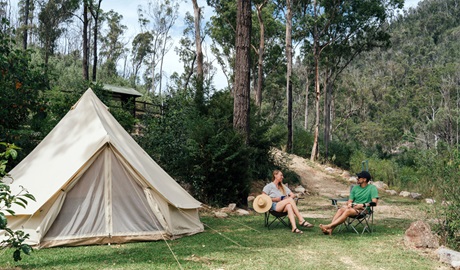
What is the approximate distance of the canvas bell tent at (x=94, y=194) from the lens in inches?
224

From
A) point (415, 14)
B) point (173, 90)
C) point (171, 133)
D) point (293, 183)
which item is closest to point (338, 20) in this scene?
point (293, 183)

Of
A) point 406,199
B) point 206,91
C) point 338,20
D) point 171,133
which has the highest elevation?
point 338,20

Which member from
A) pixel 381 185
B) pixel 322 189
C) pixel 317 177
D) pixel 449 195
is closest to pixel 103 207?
pixel 449 195

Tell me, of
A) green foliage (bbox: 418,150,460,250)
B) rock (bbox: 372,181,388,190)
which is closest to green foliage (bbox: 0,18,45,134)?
green foliage (bbox: 418,150,460,250)

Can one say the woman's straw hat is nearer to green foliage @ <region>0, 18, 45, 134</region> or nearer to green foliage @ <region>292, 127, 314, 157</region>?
green foliage @ <region>0, 18, 45, 134</region>

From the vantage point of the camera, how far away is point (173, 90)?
1327cm

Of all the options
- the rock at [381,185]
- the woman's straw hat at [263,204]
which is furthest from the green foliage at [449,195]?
the rock at [381,185]

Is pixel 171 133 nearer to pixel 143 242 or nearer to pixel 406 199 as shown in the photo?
pixel 143 242

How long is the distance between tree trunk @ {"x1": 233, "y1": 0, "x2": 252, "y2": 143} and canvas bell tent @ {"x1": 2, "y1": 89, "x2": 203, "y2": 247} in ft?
11.9

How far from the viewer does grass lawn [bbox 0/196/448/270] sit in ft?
15.8

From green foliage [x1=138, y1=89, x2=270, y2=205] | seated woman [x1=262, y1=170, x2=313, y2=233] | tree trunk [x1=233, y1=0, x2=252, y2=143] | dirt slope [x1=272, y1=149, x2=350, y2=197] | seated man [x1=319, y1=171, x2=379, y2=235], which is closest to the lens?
seated man [x1=319, y1=171, x2=379, y2=235]

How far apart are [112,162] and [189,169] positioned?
11.6 ft

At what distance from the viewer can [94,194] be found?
19.7 feet

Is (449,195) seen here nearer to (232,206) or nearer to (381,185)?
(232,206)
